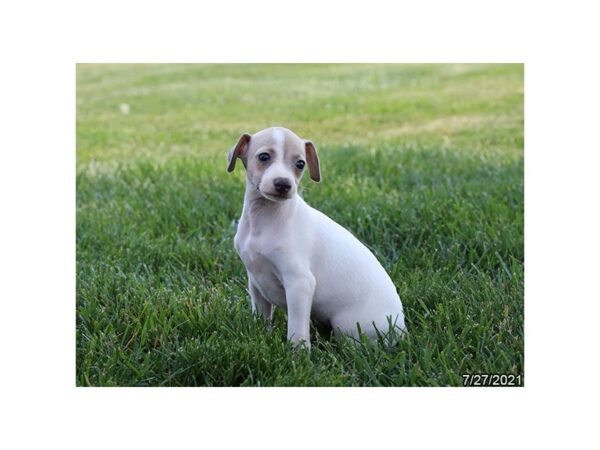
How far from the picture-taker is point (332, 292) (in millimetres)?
3668

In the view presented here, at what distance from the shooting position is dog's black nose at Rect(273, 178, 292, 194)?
10.8 feet

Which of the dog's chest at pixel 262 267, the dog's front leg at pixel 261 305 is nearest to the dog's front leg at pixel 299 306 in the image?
the dog's chest at pixel 262 267

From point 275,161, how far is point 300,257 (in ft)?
1.45

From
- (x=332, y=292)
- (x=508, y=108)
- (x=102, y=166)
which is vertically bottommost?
(x=332, y=292)

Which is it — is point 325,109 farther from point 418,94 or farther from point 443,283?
point 443,283

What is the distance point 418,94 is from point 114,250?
2731 mm

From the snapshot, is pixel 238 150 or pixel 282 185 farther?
pixel 238 150

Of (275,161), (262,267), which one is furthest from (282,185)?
(262,267)

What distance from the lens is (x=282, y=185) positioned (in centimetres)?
329

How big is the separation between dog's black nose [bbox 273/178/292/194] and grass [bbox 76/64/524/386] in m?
0.69

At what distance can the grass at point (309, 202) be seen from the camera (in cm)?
358

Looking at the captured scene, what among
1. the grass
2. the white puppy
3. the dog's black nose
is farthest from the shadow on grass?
the dog's black nose

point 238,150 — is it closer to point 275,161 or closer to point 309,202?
point 275,161
